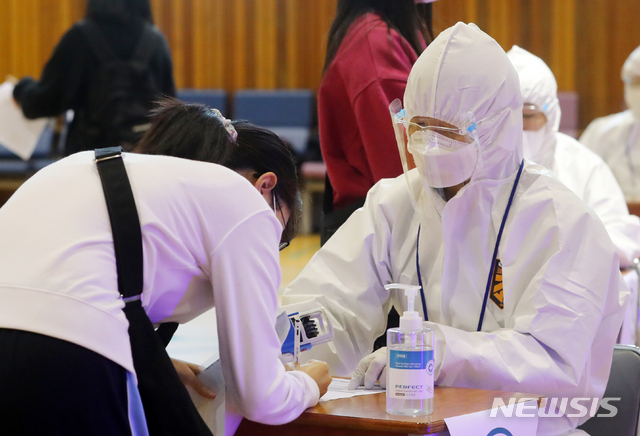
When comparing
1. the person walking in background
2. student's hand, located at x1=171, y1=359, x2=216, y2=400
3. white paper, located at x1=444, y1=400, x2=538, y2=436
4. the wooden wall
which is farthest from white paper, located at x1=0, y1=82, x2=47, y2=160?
the wooden wall

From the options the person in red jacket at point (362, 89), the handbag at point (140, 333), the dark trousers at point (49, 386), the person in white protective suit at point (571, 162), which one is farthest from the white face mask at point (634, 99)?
the dark trousers at point (49, 386)

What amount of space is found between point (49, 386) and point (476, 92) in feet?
3.54

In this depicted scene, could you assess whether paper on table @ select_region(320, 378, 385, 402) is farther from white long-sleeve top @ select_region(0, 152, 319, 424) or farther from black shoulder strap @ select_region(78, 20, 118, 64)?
black shoulder strap @ select_region(78, 20, 118, 64)

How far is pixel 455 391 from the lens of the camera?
1410 millimetres

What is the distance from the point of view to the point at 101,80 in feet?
9.96

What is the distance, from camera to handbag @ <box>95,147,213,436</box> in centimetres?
106

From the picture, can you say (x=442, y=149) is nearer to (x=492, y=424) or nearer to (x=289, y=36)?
(x=492, y=424)

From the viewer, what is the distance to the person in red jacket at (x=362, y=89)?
2.13 meters

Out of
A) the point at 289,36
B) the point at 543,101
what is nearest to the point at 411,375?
the point at 543,101

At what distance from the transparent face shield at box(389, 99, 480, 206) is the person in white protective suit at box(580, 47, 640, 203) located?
3468 mm

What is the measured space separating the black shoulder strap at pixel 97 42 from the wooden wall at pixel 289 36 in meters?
4.13

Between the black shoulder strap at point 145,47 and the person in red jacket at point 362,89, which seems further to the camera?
the black shoulder strap at point 145,47

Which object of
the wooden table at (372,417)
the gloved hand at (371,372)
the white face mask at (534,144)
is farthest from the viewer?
the white face mask at (534,144)

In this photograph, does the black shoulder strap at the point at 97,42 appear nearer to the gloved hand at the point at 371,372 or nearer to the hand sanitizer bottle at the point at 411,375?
the gloved hand at the point at 371,372
